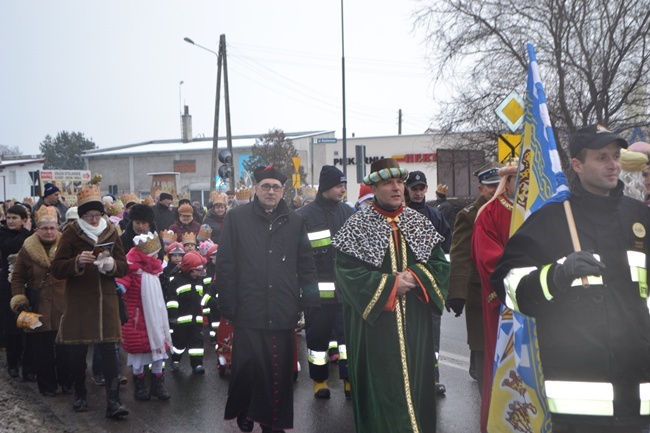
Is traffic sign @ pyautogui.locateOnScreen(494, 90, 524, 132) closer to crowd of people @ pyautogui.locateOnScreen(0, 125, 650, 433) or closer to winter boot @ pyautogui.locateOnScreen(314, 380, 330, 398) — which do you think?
crowd of people @ pyautogui.locateOnScreen(0, 125, 650, 433)

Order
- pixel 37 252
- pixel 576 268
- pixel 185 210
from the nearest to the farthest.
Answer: pixel 576 268
pixel 37 252
pixel 185 210

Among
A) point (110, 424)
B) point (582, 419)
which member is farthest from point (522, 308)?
point (110, 424)

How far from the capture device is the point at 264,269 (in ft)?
22.2

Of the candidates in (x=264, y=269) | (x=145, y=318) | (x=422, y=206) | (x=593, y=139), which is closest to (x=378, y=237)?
(x=264, y=269)

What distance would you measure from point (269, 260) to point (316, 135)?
202 ft

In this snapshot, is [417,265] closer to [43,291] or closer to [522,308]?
[522,308]

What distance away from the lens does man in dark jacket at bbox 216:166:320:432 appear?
21.9ft

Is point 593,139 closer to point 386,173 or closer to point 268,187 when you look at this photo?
point 386,173

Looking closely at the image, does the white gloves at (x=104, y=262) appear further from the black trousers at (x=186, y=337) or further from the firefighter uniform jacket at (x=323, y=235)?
the black trousers at (x=186, y=337)

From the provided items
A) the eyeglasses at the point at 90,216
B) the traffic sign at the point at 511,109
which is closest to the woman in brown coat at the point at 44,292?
the eyeglasses at the point at 90,216

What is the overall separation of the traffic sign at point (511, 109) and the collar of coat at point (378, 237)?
154 inches

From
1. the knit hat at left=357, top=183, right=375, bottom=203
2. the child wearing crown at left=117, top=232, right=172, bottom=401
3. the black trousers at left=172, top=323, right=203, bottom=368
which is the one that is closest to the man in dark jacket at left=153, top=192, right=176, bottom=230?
the black trousers at left=172, top=323, right=203, bottom=368

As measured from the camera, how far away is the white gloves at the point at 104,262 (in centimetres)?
734

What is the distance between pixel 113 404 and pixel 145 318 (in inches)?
46.3
